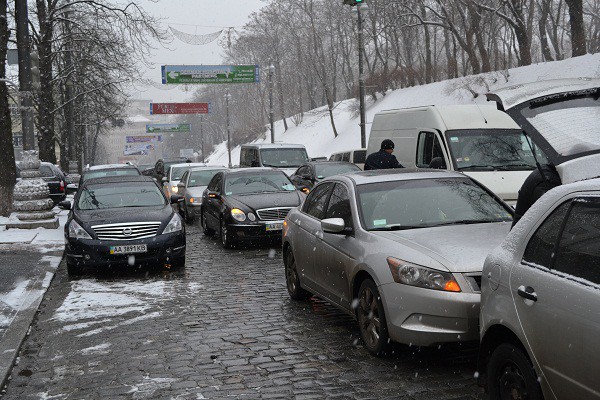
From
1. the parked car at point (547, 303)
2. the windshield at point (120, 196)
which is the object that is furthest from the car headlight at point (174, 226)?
the parked car at point (547, 303)

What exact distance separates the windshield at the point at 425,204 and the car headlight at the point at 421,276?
0.90m

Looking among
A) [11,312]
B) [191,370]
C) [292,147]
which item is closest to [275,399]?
[191,370]

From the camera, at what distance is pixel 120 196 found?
1274 cm

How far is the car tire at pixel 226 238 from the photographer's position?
549 inches

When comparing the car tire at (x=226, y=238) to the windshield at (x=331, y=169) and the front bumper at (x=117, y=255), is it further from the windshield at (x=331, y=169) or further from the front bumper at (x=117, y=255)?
the windshield at (x=331, y=169)

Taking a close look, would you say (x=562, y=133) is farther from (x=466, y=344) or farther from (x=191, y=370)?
(x=191, y=370)

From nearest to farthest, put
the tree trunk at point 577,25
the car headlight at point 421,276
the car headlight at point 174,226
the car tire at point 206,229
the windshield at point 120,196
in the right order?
the car headlight at point 421,276, the car headlight at point 174,226, the windshield at point 120,196, the car tire at point 206,229, the tree trunk at point 577,25

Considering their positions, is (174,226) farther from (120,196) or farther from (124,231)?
(120,196)

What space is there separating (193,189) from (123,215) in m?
8.96

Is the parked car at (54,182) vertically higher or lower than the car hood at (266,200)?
higher

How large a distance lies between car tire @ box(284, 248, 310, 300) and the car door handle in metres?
4.61

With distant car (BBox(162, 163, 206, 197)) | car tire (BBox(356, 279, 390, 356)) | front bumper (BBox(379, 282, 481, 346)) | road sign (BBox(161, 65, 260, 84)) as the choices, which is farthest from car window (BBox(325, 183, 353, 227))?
road sign (BBox(161, 65, 260, 84))

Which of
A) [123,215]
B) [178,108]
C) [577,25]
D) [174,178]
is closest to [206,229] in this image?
[123,215]

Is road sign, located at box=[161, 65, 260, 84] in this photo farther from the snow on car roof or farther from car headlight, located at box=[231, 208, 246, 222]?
the snow on car roof
